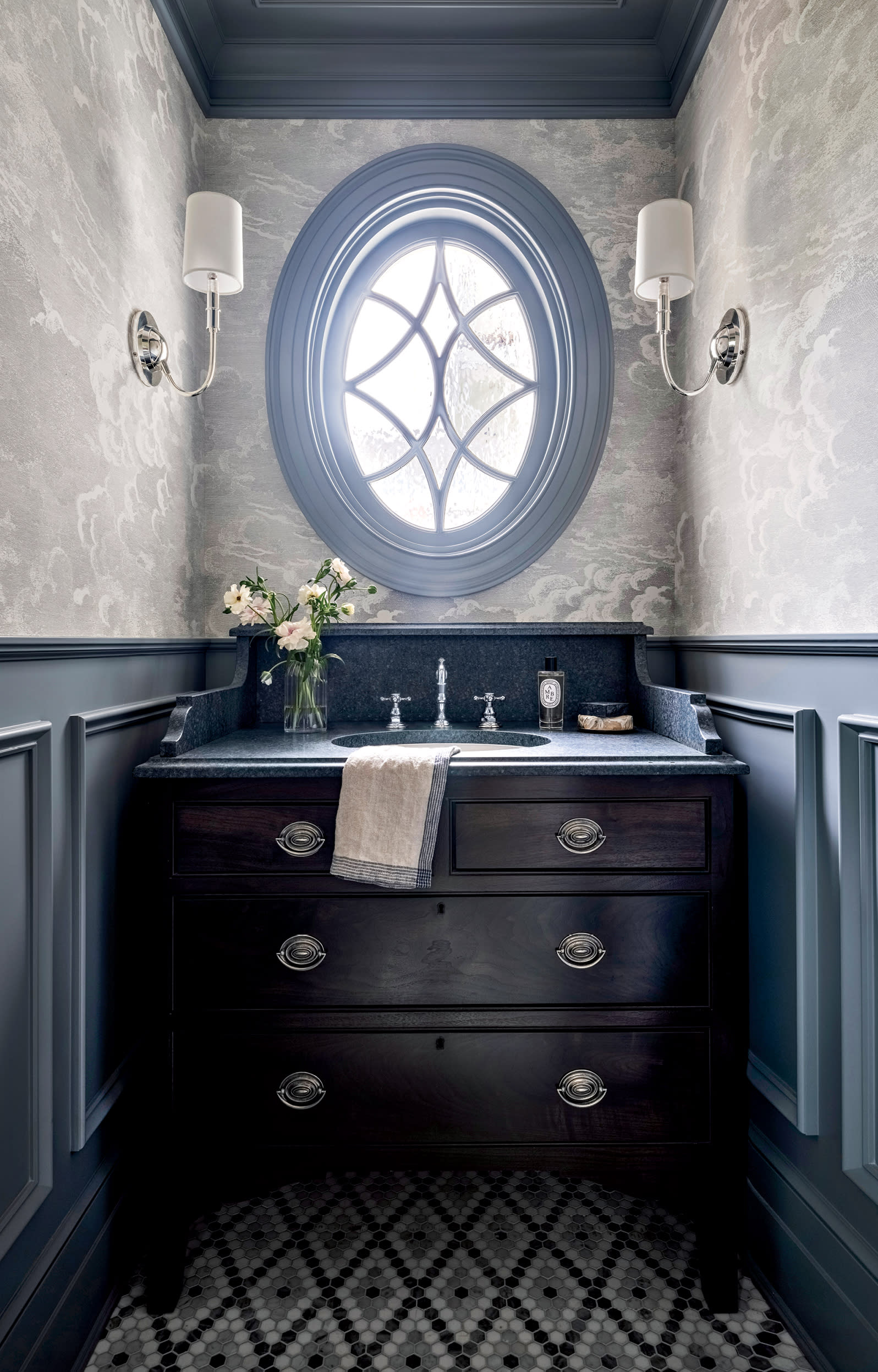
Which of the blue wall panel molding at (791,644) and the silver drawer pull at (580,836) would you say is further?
the silver drawer pull at (580,836)

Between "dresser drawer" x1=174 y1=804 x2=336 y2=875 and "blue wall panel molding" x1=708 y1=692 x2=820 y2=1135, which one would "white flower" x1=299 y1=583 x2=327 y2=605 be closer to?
"dresser drawer" x1=174 y1=804 x2=336 y2=875

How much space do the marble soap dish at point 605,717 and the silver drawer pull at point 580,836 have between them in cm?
44

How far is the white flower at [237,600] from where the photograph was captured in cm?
165

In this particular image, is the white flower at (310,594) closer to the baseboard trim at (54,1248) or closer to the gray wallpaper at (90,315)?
the gray wallpaper at (90,315)

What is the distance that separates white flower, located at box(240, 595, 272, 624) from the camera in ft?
5.52

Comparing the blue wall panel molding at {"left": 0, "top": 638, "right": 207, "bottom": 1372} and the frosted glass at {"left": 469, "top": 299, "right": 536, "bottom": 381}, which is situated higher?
the frosted glass at {"left": 469, "top": 299, "right": 536, "bottom": 381}

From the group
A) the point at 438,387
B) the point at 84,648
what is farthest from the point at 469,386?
the point at 84,648

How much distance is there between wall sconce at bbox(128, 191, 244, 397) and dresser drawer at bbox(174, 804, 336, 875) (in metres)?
0.94

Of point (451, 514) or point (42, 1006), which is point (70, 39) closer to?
point (451, 514)

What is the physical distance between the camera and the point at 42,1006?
1.12 m

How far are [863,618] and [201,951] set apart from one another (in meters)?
1.26

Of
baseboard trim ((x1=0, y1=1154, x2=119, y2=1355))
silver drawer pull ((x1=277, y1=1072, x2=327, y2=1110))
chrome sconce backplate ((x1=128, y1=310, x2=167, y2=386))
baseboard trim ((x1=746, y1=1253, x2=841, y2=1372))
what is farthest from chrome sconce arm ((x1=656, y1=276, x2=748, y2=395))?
baseboard trim ((x1=0, y1=1154, x2=119, y2=1355))

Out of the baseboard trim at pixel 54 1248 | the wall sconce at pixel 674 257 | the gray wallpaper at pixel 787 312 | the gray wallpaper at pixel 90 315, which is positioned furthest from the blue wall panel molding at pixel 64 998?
the wall sconce at pixel 674 257

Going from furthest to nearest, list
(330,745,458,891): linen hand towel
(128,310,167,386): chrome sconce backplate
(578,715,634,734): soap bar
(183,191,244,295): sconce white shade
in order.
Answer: (578,715,634,734): soap bar, (183,191,244,295): sconce white shade, (128,310,167,386): chrome sconce backplate, (330,745,458,891): linen hand towel
